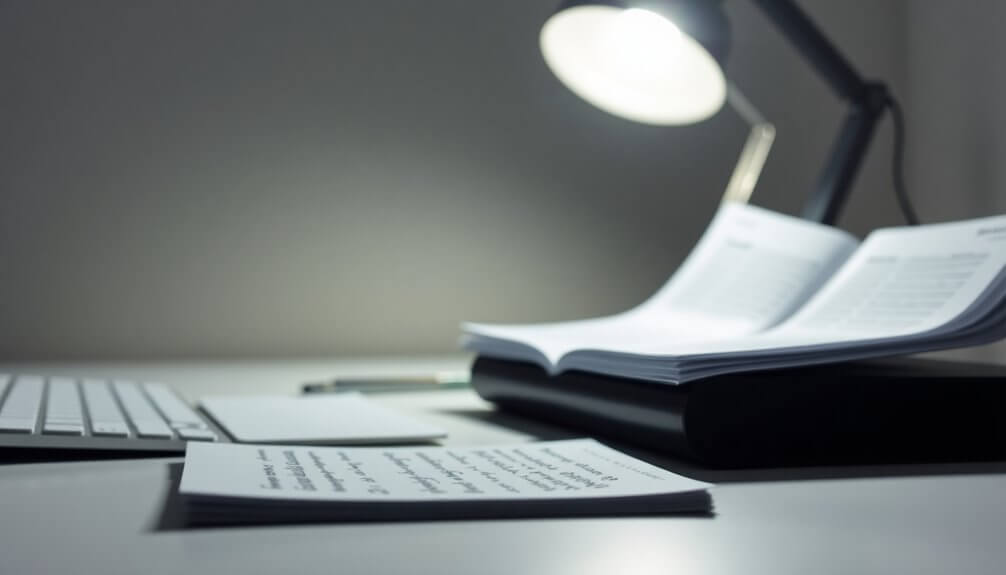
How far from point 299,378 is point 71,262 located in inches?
18.5

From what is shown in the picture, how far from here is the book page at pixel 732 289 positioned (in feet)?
3.12

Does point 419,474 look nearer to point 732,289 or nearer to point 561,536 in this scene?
point 561,536

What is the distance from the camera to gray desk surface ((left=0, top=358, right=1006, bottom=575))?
394 mm

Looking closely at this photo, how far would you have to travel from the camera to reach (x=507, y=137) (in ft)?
5.38

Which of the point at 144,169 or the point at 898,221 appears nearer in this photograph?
the point at 144,169

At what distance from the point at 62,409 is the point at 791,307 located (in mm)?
644

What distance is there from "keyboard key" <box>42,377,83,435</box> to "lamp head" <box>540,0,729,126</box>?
0.64 metres

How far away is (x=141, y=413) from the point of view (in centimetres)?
77

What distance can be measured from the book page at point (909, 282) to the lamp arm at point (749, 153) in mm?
774

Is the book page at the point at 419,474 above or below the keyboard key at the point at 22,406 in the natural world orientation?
above

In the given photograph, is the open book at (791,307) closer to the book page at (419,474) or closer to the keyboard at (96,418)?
the book page at (419,474)

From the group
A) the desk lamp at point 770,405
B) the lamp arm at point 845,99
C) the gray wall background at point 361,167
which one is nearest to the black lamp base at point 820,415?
the desk lamp at point 770,405

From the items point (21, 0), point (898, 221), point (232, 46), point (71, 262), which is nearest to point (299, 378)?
point (71, 262)

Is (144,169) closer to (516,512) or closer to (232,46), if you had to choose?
(232,46)
